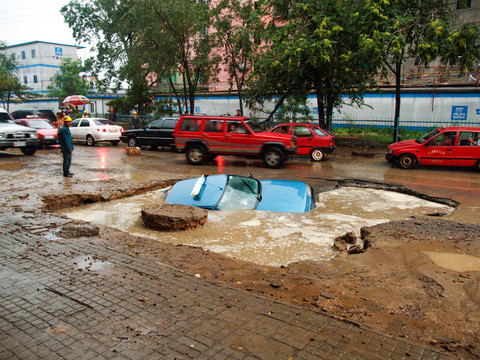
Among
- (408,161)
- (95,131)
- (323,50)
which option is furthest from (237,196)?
(95,131)

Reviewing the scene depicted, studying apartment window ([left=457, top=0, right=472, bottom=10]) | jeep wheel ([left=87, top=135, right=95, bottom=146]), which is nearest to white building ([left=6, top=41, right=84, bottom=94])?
jeep wheel ([left=87, top=135, right=95, bottom=146])

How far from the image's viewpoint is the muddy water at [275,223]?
A: 5.57m

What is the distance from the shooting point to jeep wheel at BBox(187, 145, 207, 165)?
1443 centimetres

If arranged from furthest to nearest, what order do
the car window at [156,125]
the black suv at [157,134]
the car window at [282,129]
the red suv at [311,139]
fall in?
the car window at [156,125]
the black suv at [157,134]
the car window at [282,129]
the red suv at [311,139]

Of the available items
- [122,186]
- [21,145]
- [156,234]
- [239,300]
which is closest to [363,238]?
[239,300]

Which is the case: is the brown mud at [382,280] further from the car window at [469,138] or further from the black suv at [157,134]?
the black suv at [157,134]

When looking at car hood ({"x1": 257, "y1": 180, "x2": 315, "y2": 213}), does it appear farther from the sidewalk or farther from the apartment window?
the apartment window

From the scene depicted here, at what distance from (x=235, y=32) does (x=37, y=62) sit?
180ft

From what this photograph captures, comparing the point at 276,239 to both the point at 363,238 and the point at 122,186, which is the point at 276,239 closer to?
the point at 363,238

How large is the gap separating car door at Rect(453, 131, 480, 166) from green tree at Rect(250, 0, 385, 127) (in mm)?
4506

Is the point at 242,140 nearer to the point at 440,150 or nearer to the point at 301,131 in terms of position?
the point at 301,131

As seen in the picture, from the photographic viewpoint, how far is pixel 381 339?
119 inches

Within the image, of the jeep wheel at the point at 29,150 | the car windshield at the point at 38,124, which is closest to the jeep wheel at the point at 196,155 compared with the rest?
the jeep wheel at the point at 29,150

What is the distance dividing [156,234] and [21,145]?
39.5ft
